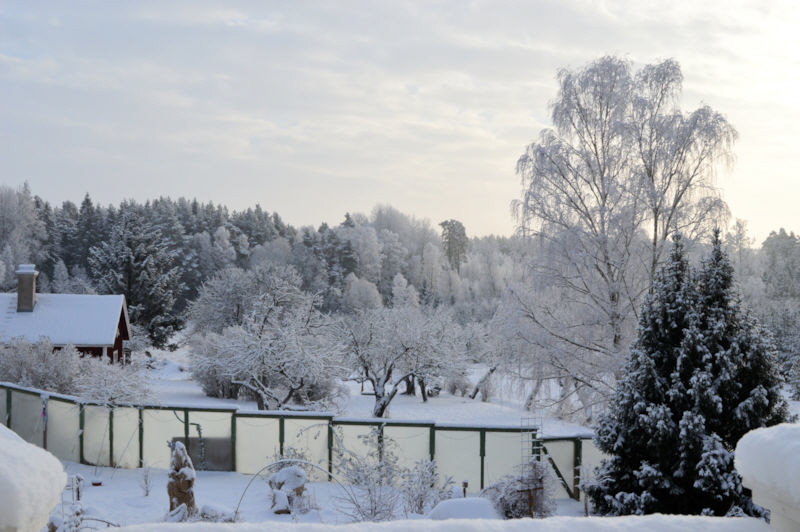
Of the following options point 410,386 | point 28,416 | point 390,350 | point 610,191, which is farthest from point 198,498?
point 410,386

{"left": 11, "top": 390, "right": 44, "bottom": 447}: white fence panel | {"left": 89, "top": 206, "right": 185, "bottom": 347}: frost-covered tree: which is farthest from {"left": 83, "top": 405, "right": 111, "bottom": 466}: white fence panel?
{"left": 89, "top": 206, "right": 185, "bottom": 347}: frost-covered tree

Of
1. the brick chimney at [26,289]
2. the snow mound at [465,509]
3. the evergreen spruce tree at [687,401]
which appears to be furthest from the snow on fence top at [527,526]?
the brick chimney at [26,289]

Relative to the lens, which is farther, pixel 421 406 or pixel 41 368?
pixel 421 406

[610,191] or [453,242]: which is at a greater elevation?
[453,242]

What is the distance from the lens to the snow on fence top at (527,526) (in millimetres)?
1935

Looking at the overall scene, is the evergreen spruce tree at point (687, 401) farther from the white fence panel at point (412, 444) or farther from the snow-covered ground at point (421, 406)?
the snow-covered ground at point (421, 406)

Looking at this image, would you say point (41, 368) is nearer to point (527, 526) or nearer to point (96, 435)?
point (96, 435)

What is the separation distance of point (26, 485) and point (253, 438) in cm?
1325

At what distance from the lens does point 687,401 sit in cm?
Result: 903

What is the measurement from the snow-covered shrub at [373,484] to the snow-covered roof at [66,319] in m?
17.9

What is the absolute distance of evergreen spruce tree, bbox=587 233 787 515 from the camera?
8.66 meters

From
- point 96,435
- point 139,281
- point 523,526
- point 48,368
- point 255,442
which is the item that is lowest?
point 96,435

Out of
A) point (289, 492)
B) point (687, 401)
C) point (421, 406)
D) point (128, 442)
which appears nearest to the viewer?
point (687, 401)

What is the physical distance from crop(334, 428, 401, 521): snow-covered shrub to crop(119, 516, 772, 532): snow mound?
4319 mm
